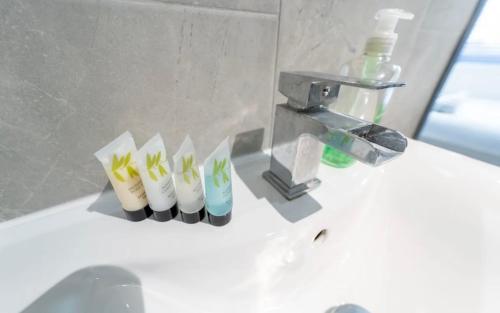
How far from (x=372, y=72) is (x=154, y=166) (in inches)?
13.2

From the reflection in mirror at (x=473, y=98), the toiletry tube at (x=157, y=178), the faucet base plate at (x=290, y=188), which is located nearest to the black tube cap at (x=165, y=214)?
the toiletry tube at (x=157, y=178)

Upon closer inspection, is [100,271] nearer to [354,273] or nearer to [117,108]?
[117,108]

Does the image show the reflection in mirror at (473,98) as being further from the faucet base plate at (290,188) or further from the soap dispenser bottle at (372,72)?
the faucet base plate at (290,188)

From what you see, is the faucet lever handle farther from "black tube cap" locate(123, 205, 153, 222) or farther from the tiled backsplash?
"black tube cap" locate(123, 205, 153, 222)

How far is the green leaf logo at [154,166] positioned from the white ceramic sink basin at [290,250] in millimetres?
66

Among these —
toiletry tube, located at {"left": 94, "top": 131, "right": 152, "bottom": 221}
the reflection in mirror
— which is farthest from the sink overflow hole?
the reflection in mirror

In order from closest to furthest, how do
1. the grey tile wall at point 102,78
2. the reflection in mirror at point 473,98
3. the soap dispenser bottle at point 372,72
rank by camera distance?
the grey tile wall at point 102,78
the soap dispenser bottle at point 372,72
the reflection in mirror at point 473,98

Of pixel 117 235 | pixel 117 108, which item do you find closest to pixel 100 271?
pixel 117 235

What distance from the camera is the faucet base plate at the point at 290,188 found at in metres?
0.29

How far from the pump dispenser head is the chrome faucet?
0.11m

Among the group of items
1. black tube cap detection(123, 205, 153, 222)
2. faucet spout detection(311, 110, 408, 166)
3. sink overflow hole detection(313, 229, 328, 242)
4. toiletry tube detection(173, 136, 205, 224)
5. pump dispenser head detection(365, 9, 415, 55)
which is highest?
pump dispenser head detection(365, 9, 415, 55)

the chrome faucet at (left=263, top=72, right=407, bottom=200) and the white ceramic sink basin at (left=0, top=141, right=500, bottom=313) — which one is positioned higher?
the chrome faucet at (left=263, top=72, right=407, bottom=200)

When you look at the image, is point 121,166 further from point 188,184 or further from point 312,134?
point 312,134

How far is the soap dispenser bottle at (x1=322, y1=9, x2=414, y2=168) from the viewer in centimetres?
28
